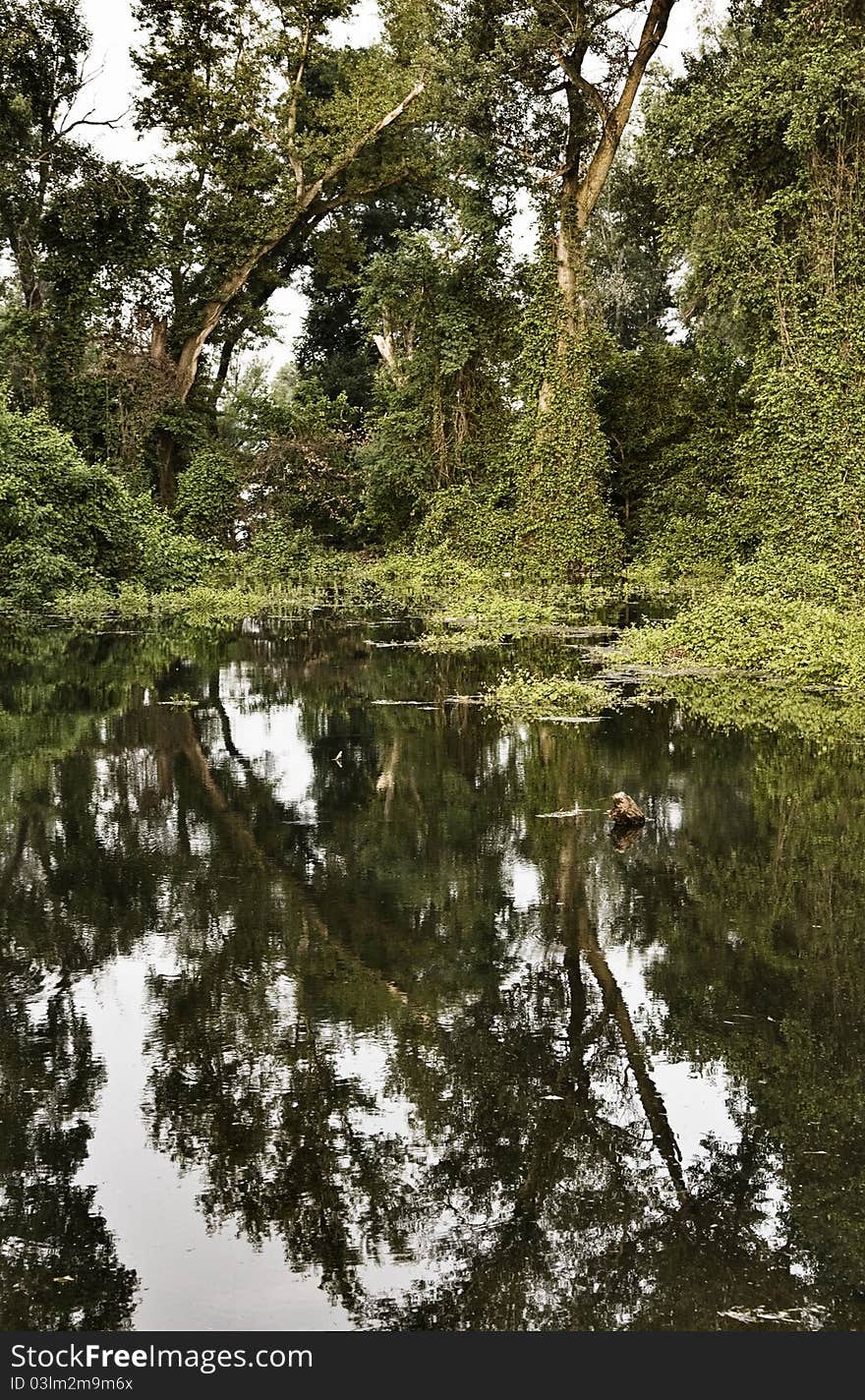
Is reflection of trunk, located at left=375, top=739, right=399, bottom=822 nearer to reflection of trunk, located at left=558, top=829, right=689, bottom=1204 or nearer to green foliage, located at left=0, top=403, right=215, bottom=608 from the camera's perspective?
reflection of trunk, located at left=558, top=829, right=689, bottom=1204

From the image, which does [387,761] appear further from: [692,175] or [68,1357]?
[692,175]

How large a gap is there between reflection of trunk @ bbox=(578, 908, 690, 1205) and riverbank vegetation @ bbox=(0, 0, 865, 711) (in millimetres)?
9400

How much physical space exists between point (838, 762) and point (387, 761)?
10.8 feet

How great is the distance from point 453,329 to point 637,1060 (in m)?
25.6

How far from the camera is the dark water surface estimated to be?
332cm

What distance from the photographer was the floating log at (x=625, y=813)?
26.1ft

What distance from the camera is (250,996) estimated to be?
5.11 meters

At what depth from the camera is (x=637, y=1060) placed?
455cm

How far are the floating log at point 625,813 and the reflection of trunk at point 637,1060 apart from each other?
1.92m

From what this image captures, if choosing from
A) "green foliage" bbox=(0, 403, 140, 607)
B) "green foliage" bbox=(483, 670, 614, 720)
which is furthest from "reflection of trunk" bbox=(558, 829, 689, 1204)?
"green foliage" bbox=(0, 403, 140, 607)

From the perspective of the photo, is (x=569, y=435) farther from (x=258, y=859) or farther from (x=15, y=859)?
(x=15, y=859)

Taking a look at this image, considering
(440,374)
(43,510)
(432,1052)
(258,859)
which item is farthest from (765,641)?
(440,374)

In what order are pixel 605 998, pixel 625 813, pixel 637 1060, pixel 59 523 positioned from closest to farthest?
pixel 637 1060, pixel 605 998, pixel 625 813, pixel 59 523

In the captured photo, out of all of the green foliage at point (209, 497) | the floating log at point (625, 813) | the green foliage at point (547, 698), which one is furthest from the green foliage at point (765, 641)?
the green foliage at point (209, 497)
